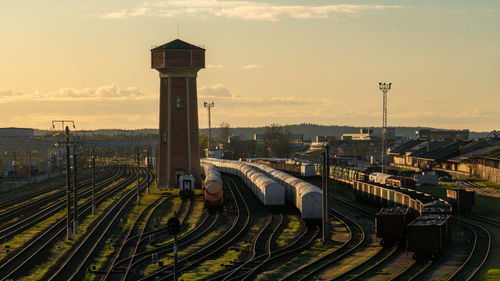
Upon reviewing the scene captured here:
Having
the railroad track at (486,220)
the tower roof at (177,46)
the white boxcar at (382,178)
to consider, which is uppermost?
the tower roof at (177,46)

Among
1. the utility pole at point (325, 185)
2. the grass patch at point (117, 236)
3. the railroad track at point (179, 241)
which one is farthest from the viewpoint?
the utility pole at point (325, 185)

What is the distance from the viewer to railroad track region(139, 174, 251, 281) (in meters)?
35.2

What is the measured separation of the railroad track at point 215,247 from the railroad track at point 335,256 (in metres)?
6.56

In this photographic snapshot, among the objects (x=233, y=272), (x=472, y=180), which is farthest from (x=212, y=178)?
(x=472, y=180)

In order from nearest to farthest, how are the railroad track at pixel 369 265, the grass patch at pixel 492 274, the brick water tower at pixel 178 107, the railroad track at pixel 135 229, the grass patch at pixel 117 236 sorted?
the grass patch at pixel 492 274 → the railroad track at pixel 369 265 → the grass patch at pixel 117 236 → the railroad track at pixel 135 229 → the brick water tower at pixel 178 107

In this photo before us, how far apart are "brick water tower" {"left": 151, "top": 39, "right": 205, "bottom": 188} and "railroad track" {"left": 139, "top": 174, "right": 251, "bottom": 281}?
20000 mm

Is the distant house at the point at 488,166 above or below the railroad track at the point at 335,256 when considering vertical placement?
above

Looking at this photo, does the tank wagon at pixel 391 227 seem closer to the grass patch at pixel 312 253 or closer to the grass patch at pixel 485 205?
the grass patch at pixel 312 253

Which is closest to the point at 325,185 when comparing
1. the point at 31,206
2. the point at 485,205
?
the point at 485,205

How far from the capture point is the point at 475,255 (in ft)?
130

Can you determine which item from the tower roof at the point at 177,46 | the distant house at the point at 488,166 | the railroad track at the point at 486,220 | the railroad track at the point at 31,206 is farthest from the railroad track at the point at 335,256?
the distant house at the point at 488,166

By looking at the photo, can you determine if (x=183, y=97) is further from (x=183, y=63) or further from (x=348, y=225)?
(x=348, y=225)

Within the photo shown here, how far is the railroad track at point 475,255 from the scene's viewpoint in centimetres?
3434

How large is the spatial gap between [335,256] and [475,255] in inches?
343
